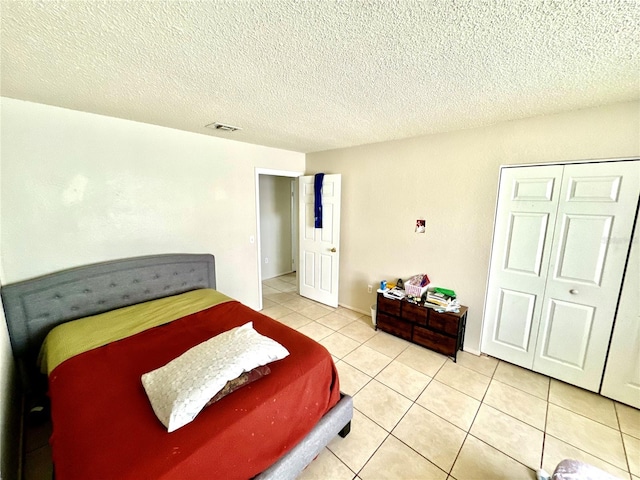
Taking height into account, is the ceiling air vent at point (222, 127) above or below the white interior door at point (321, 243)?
above

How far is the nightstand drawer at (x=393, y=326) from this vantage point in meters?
2.85

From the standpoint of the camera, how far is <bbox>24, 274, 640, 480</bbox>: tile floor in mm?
1540

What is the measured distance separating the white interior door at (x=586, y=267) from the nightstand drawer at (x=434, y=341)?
2.48ft

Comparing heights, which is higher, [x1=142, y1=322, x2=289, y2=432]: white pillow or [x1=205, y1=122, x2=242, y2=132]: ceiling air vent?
[x1=205, y1=122, x2=242, y2=132]: ceiling air vent

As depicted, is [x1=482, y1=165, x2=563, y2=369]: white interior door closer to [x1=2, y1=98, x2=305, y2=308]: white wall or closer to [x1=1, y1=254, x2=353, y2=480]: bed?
[x1=1, y1=254, x2=353, y2=480]: bed

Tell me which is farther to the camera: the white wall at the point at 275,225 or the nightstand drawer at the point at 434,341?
the white wall at the point at 275,225

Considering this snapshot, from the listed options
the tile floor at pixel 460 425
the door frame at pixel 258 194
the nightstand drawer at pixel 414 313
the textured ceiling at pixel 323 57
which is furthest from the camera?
the door frame at pixel 258 194

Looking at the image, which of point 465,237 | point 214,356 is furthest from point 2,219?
point 465,237

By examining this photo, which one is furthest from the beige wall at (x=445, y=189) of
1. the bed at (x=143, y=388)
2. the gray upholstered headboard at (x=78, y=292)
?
the gray upholstered headboard at (x=78, y=292)

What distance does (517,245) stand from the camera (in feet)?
A: 7.68

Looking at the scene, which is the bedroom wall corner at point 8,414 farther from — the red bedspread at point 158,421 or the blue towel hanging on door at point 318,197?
the blue towel hanging on door at point 318,197

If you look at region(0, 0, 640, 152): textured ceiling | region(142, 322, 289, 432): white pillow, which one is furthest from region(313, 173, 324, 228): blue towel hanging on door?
region(142, 322, 289, 432): white pillow

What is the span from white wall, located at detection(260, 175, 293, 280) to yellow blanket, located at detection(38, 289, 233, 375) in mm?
2592

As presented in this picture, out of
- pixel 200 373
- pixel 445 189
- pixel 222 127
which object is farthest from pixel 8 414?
pixel 445 189
